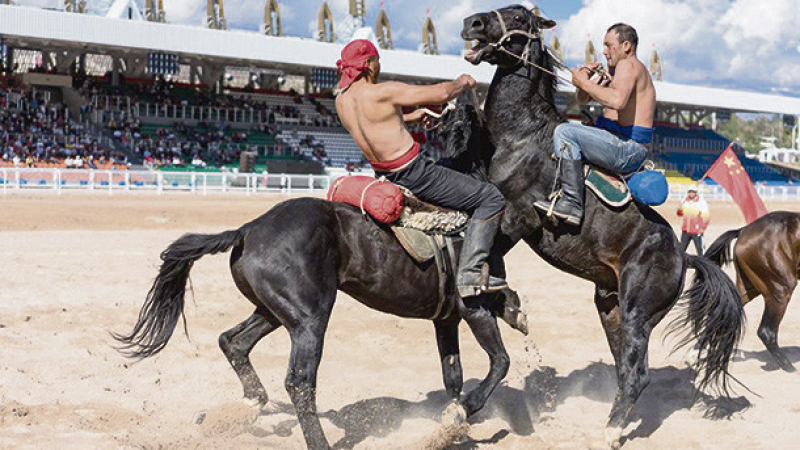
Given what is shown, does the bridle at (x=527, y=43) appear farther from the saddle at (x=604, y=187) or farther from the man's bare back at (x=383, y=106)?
the saddle at (x=604, y=187)

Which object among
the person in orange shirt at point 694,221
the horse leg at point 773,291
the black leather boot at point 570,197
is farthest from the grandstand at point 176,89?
the black leather boot at point 570,197

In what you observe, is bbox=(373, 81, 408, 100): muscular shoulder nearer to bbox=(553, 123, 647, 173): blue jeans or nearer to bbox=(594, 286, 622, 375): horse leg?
bbox=(553, 123, 647, 173): blue jeans

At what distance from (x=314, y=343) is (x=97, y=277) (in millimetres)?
7287

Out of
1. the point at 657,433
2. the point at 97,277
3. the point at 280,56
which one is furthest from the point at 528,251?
the point at 280,56

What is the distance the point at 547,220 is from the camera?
5.51 meters

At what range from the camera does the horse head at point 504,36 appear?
5.39 meters

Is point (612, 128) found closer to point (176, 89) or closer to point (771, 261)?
point (771, 261)

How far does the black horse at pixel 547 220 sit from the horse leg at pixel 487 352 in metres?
0.45

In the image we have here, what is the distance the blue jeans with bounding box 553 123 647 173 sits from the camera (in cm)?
543

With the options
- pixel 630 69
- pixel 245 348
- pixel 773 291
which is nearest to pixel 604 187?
pixel 630 69

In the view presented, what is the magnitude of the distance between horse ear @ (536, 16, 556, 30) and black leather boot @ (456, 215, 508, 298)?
1.40 meters

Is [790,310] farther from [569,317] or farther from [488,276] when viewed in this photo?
[488,276]

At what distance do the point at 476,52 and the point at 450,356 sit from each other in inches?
83.8

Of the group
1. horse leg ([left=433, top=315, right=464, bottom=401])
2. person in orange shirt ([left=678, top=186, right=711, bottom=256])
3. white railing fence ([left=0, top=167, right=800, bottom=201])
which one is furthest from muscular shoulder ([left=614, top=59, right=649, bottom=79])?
white railing fence ([left=0, top=167, right=800, bottom=201])
